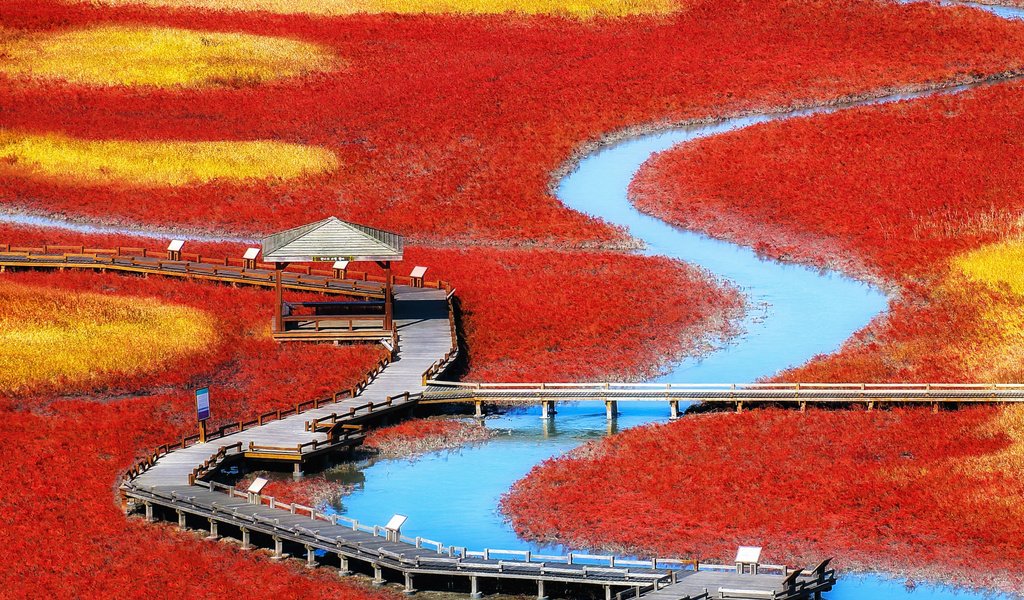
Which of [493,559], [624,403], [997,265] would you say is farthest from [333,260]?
[997,265]

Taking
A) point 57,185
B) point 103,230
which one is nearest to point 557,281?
point 103,230

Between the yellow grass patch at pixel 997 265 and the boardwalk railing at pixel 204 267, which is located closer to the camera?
the yellow grass patch at pixel 997 265

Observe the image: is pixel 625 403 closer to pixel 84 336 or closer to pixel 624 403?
pixel 624 403

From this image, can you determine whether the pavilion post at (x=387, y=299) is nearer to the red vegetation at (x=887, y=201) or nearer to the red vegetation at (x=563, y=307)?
the red vegetation at (x=563, y=307)

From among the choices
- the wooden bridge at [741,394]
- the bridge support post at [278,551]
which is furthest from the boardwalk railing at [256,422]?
the bridge support post at [278,551]

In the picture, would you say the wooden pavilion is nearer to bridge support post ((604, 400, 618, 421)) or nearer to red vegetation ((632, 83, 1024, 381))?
bridge support post ((604, 400, 618, 421))

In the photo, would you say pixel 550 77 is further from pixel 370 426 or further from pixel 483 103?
pixel 370 426

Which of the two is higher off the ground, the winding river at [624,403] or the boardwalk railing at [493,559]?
the winding river at [624,403]
